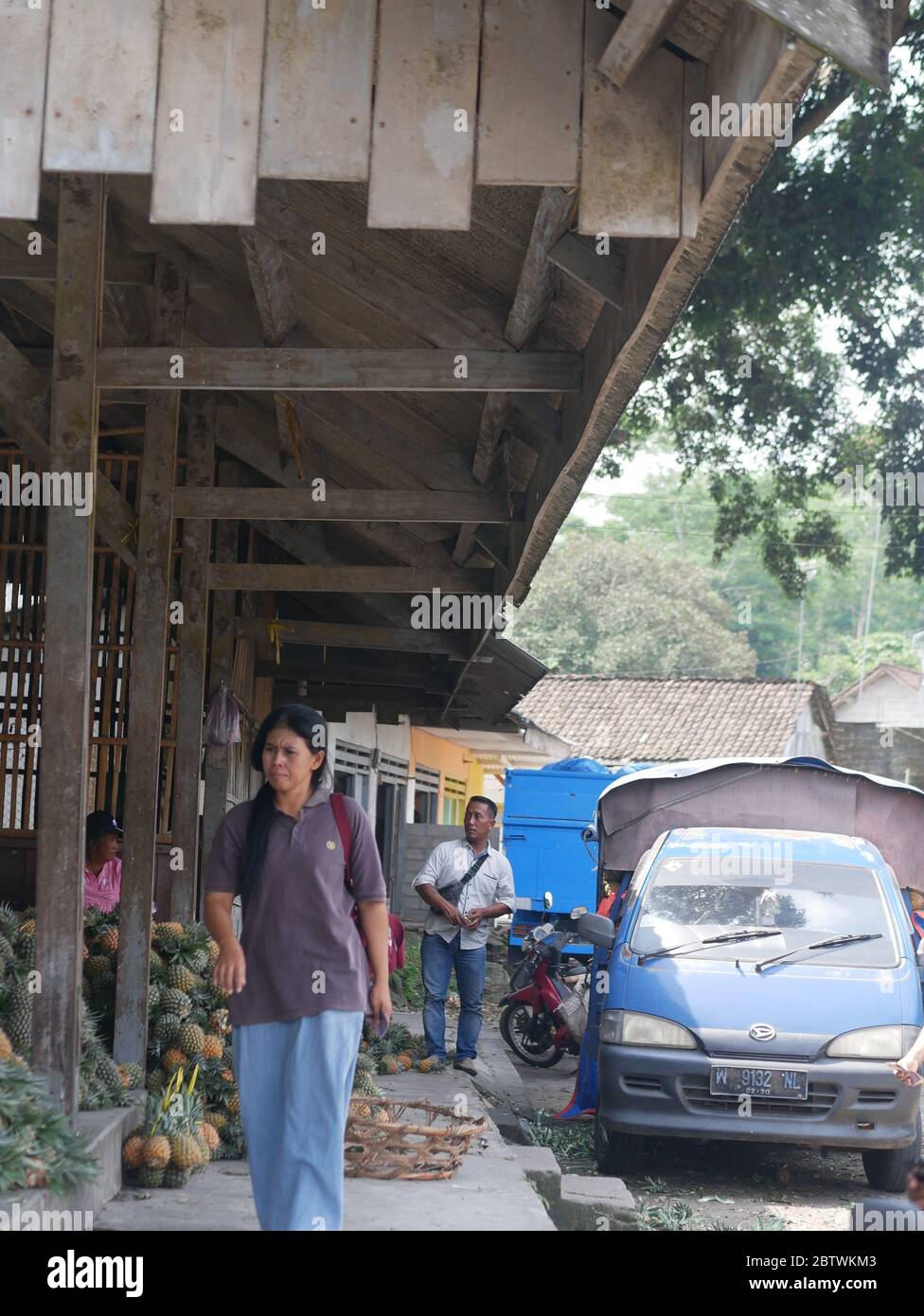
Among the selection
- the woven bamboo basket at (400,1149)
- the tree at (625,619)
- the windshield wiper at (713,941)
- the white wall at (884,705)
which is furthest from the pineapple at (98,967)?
the white wall at (884,705)

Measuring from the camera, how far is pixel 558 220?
5.26 metres

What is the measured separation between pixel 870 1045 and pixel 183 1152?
11.2 feet

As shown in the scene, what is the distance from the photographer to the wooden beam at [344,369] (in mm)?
6188

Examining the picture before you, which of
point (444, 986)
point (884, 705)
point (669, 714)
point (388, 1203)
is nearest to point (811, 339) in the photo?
point (444, 986)

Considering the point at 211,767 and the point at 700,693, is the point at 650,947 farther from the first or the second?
the point at 700,693

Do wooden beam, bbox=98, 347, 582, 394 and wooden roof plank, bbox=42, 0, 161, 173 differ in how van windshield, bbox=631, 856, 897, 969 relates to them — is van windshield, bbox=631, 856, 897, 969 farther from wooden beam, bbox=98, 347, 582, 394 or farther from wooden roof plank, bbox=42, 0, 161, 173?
wooden roof plank, bbox=42, 0, 161, 173

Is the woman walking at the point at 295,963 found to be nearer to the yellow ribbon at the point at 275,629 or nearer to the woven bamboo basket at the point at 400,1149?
the woven bamboo basket at the point at 400,1149

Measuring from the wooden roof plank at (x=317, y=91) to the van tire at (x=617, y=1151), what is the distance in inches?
209

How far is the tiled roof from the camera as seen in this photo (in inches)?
1425

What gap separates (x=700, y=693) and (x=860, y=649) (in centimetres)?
Result: 2613

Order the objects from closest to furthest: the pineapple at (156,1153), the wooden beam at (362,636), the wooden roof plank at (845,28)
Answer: the wooden roof plank at (845,28), the pineapple at (156,1153), the wooden beam at (362,636)

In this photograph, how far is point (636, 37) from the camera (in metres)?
4.20

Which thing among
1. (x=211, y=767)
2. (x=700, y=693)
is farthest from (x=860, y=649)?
(x=211, y=767)
